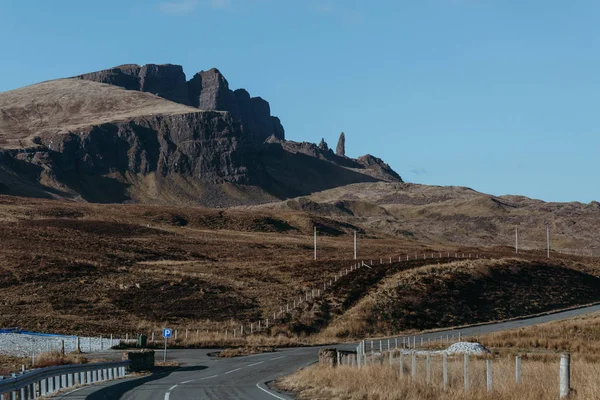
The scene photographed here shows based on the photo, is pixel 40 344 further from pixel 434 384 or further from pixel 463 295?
pixel 463 295

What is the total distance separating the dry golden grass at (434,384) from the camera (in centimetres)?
1912

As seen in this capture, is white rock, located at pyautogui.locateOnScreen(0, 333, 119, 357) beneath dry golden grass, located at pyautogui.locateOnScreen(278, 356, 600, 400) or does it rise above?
beneath

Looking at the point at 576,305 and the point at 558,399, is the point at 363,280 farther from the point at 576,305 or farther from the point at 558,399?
the point at 558,399

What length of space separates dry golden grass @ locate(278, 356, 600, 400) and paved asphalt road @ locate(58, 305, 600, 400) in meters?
1.73

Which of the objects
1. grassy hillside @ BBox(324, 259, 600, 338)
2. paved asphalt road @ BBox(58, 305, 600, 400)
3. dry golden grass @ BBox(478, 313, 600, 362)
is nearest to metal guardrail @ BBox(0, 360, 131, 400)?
paved asphalt road @ BBox(58, 305, 600, 400)

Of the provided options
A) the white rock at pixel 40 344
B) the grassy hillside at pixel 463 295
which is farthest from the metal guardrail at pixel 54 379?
the grassy hillside at pixel 463 295

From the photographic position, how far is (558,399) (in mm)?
17656

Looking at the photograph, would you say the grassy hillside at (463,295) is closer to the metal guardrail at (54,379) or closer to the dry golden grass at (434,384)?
the metal guardrail at (54,379)

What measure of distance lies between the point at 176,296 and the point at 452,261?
35.4 metres

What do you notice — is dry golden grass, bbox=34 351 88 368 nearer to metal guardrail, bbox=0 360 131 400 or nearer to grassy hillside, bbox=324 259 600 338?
metal guardrail, bbox=0 360 131 400

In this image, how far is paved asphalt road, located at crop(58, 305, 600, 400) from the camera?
25297 millimetres

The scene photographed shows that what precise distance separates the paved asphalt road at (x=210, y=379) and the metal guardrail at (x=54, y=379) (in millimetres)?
920

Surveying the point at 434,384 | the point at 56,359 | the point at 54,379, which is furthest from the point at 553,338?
the point at 54,379

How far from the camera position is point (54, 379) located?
27.4m
